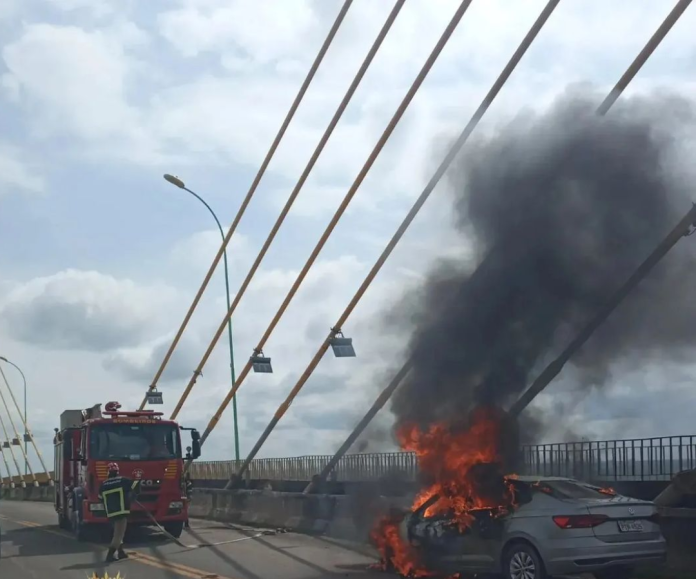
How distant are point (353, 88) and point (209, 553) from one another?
40.6ft

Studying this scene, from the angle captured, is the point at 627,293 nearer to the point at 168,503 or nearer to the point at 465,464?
the point at 465,464

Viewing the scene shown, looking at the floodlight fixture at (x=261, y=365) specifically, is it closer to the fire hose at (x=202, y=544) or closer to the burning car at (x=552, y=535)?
the fire hose at (x=202, y=544)

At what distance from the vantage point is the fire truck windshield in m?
18.6

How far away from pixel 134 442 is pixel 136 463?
52cm

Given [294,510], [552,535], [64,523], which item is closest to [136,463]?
[294,510]

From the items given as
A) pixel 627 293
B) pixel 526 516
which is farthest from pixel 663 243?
pixel 526 516

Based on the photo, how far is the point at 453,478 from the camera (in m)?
12.4

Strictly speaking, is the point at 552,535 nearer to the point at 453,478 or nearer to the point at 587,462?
the point at 453,478

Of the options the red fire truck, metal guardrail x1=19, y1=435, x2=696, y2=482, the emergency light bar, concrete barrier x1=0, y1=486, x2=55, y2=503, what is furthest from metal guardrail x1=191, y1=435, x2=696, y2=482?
concrete barrier x1=0, y1=486, x2=55, y2=503

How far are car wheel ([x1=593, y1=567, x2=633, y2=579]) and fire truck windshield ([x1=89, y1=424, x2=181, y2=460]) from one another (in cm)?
1075

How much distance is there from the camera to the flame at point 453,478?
36.1 ft

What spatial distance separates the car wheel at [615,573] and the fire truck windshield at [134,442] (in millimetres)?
10754

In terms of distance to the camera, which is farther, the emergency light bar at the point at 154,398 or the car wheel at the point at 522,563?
the emergency light bar at the point at 154,398

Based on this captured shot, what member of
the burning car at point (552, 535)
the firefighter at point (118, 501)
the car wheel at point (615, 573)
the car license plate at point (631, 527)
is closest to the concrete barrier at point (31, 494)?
the firefighter at point (118, 501)
